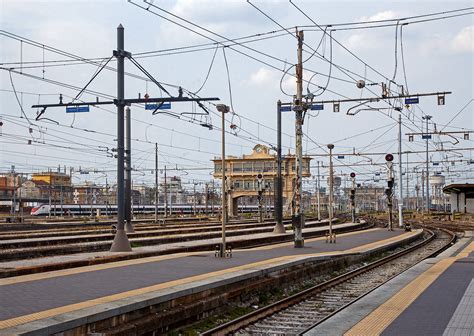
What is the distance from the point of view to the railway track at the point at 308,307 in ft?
36.2

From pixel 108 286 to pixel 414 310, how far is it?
573 cm

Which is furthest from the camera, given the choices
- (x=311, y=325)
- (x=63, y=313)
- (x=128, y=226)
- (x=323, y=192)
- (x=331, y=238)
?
(x=323, y=192)

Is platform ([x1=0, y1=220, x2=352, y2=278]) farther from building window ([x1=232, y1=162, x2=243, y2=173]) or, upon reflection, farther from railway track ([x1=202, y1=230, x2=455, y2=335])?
building window ([x1=232, y1=162, x2=243, y2=173])

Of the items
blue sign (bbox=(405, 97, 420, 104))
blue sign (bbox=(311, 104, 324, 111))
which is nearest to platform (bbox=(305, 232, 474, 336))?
blue sign (bbox=(311, 104, 324, 111))

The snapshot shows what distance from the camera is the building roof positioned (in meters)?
67.0

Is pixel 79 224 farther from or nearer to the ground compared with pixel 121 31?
nearer to the ground

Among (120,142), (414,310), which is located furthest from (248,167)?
(414,310)

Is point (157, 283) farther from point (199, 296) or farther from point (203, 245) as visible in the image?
point (203, 245)

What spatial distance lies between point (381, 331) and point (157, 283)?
4.76m

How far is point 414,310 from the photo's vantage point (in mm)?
11266

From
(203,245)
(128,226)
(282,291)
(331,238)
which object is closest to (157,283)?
(282,291)

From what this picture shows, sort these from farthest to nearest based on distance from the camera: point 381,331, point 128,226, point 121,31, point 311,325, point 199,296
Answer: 1. point 128,226
2. point 121,31
3. point 199,296
4. point 311,325
5. point 381,331

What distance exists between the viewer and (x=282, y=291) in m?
15.6

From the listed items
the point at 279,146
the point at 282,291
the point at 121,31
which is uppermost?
the point at 121,31
